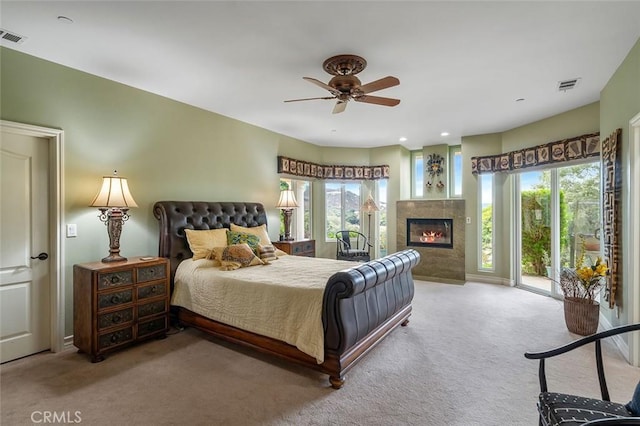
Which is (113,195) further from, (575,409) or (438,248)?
(438,248)

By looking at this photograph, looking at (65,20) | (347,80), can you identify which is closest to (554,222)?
(347,80)

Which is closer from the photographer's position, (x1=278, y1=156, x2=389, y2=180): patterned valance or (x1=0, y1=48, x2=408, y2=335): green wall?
(x1=0, y1=48, x2=408, y2=335): green wall

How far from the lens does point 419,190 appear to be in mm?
7195

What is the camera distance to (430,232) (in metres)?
6.52

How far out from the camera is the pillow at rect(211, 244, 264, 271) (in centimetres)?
342

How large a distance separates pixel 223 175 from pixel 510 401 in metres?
4.27

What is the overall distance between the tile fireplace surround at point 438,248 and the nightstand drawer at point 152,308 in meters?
4.87

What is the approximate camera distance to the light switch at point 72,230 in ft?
10.1

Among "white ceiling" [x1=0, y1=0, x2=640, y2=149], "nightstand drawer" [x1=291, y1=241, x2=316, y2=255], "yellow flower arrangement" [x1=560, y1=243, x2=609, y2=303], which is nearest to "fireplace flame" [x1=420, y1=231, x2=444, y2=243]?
"nightstand drawer" [x1=291, y1=241, x2=316, y2=255]

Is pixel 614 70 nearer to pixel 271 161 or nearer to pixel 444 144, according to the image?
pixel 444 144

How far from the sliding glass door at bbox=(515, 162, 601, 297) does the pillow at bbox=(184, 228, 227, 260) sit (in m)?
4.95

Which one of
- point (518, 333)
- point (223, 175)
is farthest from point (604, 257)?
point (223, 175)

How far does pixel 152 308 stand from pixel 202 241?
0.92 metres

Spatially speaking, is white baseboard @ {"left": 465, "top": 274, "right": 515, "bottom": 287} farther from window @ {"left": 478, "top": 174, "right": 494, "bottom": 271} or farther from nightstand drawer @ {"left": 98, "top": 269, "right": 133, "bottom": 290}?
nightstand drawer @ {"left": 98, "top": 269, "right": 133, "bottom": 290}
